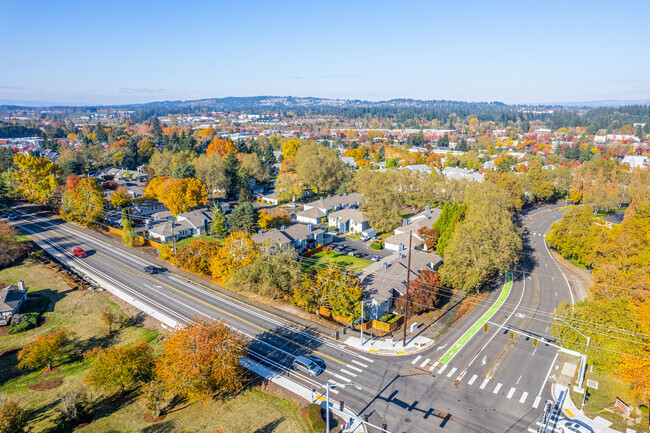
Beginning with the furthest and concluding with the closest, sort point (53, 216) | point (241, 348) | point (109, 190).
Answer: point (109, 190), point (53, 216), point (241, 348)

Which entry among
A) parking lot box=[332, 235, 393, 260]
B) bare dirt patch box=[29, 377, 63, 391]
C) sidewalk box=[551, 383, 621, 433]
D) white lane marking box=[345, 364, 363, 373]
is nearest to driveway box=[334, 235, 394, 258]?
parking lot box=[332, 235, 393, 260]

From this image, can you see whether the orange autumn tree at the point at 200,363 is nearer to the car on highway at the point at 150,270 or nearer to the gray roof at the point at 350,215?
the car on highway at the point at 150,270

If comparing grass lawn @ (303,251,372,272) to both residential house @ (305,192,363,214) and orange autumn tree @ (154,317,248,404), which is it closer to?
residential house @ (305,192,363,214)

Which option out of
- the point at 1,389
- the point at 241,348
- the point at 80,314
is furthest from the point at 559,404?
the point at 80,314

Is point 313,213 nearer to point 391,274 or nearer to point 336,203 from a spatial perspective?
point 336,203

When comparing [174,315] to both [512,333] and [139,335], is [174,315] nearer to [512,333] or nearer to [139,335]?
[139,335]

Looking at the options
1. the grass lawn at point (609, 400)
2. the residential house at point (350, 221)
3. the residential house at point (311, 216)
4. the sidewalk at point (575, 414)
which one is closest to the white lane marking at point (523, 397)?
the sidewalk at point (575, 414)
